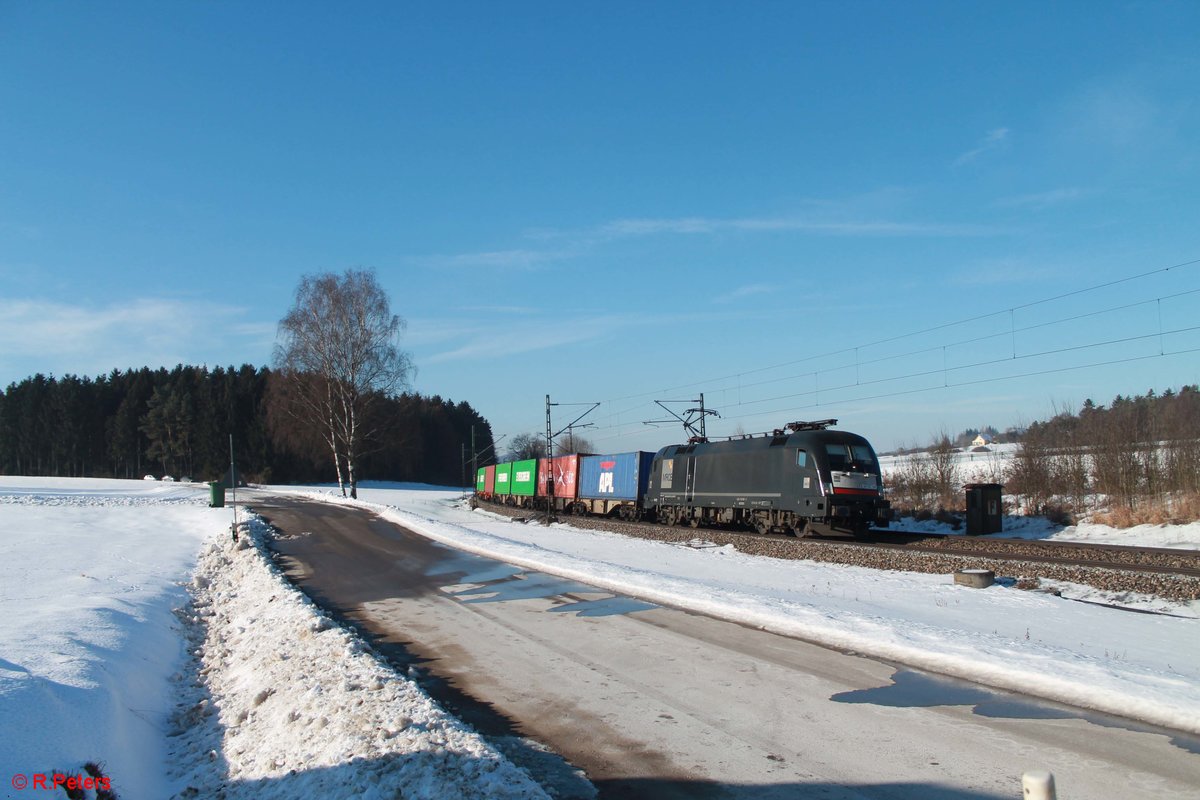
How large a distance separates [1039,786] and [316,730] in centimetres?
512

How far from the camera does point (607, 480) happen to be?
36250mm

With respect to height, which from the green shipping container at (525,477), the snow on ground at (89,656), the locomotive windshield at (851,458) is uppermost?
the locomotive windshield at (851,458)

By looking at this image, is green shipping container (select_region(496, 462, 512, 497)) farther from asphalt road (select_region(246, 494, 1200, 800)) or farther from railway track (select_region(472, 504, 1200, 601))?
asphalt road (select_region(246, 494, 1200, 800))

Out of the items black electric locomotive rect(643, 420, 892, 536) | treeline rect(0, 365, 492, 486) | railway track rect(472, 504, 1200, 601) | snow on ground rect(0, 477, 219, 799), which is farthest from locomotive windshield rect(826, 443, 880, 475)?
treeline rect(0, 365, 492, 486)

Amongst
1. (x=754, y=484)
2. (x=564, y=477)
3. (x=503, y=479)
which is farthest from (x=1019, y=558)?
(x=503, y=479)

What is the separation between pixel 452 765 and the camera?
196 inches

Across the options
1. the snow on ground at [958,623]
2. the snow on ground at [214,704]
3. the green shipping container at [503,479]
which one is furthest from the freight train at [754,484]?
the snow on ground at [214,704]

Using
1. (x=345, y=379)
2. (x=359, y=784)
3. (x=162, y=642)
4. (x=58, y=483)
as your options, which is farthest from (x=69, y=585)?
(x=58, y=483)

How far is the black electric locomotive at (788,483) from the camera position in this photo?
71.3 feet

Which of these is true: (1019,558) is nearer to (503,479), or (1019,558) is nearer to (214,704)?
(214,704)

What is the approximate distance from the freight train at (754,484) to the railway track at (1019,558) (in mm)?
1214

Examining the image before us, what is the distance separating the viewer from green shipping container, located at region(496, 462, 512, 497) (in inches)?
1939

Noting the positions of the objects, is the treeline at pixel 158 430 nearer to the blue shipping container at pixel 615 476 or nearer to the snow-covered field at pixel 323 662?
the blue shipping container at pixel 615 476

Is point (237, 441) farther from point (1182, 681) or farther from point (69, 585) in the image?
point (1182, 681)
